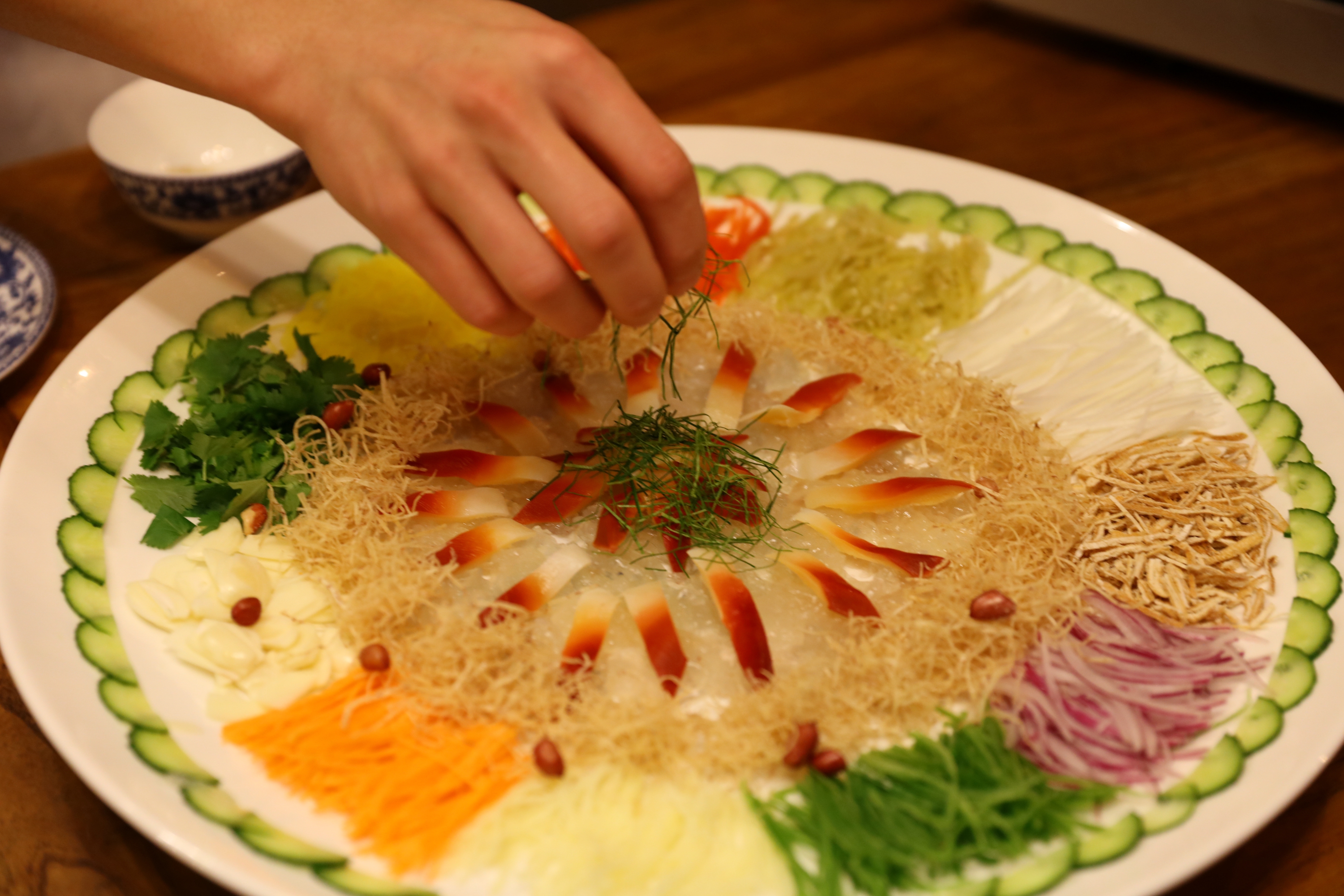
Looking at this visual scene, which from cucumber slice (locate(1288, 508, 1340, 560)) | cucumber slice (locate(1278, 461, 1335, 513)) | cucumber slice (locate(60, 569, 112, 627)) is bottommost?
cucumber slice (locate(60, 569, 112, 627))

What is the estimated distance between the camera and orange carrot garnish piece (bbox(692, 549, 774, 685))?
2654 millimetres

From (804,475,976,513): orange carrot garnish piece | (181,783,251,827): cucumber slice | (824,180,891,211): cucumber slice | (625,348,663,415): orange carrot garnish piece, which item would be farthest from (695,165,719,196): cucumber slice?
(181,783,251,827): cucumber slice

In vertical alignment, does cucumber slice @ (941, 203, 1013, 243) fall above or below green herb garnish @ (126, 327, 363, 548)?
above

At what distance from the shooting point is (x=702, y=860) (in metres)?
2.24

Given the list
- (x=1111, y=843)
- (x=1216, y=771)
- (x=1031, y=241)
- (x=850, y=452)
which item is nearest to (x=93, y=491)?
(x=850, y=452)

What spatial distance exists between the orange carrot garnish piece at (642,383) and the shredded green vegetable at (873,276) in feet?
2.28

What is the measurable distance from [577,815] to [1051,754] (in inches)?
47.8

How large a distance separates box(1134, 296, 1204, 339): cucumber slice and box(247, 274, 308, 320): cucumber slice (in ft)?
11.0

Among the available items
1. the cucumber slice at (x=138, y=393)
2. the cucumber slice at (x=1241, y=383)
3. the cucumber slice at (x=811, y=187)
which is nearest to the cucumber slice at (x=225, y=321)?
the cucumber slice at (x=138, y=393)

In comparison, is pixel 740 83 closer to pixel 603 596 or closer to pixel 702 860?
pixel 603 596

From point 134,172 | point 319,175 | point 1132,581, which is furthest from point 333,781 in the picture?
point 134,172

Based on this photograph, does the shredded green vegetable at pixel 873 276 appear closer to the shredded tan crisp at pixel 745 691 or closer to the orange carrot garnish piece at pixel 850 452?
the shredded tan crisp at pixel 745 691

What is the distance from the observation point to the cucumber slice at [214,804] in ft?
7.36

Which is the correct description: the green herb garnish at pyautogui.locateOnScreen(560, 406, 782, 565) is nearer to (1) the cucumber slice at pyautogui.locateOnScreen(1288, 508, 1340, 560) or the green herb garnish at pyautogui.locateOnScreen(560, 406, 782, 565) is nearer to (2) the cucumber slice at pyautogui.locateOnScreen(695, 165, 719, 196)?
(2) the cucumber slice at pyautogui.locateOnScreen(695, 165, 719, 196)
